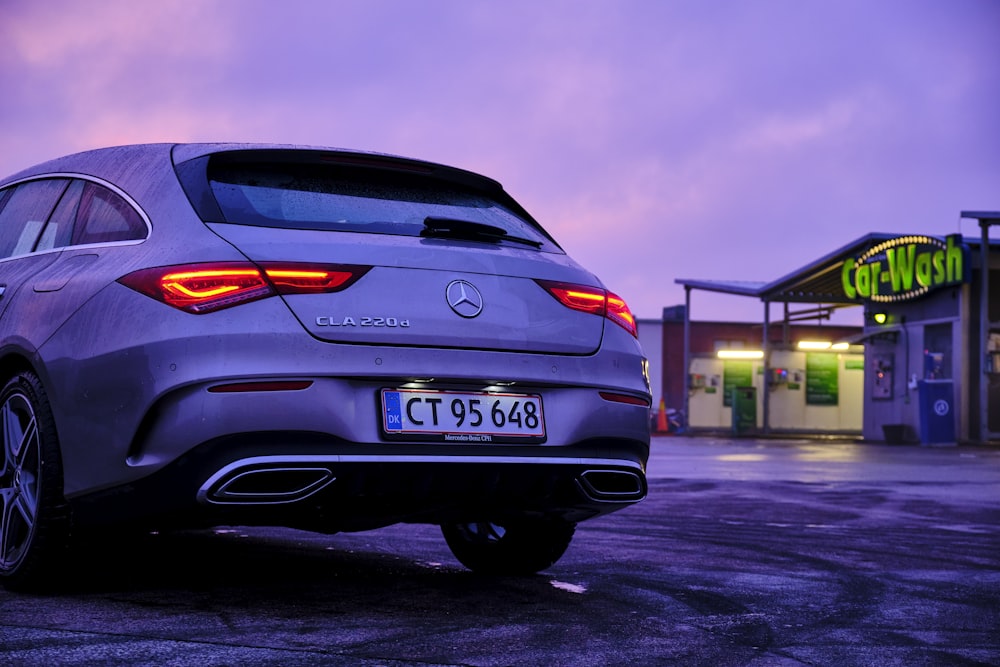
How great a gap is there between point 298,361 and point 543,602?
136cm

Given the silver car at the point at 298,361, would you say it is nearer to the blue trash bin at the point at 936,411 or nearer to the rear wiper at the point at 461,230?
the rear wiper at the point at 461,230

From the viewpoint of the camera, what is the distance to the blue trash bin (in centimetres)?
2816

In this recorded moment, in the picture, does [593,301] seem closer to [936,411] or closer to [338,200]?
[338,200]

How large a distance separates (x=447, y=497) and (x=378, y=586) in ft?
2.79

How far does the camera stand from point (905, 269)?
30.9 metres

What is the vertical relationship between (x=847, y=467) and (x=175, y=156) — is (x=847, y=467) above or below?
below

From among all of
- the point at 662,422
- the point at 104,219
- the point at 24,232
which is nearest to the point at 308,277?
the point at 104,219

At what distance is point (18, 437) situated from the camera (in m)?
4.82

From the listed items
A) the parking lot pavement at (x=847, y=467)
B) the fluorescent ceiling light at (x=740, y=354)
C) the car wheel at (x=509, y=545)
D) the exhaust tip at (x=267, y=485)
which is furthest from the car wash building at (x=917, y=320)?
the exhaust tip at (x=267, y=485)

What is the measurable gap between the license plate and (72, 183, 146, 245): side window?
1.03 metres

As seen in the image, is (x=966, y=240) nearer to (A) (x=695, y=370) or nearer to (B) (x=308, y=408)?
(A) (x=695, y=370)

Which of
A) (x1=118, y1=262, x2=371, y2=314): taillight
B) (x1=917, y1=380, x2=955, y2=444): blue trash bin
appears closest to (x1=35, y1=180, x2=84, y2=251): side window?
(x1=118, y1=262, x2=371, y2=314): taillight

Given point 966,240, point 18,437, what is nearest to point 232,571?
point 18,437

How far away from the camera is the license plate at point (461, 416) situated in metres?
4.27
